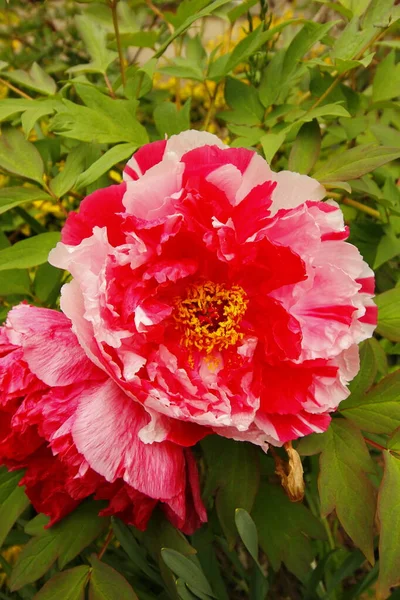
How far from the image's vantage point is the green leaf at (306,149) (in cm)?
69

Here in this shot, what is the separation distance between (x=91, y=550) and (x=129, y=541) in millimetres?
162

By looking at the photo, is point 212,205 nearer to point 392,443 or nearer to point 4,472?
point 392,443

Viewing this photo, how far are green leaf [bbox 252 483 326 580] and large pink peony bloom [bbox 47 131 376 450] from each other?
201 mm

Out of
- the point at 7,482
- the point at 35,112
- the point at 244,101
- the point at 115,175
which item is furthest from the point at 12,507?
the point at 115,175

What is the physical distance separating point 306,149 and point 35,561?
56 centimetres

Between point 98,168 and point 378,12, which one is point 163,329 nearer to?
point 98,168

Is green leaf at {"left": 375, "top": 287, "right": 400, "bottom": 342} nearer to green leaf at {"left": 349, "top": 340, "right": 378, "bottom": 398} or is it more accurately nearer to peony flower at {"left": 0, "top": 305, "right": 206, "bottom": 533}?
green leaf at {"left": 349, "top": 340, "right": 378, "bottom": 398}

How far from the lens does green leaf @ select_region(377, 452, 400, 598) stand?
53cm

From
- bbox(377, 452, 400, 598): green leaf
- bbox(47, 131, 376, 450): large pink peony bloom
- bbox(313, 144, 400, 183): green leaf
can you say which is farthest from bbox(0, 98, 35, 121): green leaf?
bbox(377, 452, 400, 598): green leaf

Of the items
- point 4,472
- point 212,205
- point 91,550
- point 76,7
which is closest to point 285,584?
point 91,550

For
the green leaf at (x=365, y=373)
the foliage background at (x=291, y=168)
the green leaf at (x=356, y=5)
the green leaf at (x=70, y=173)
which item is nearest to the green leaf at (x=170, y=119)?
the foliage background at (x=291, y=168)

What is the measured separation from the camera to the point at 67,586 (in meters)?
0.66

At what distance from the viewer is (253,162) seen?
572 mm

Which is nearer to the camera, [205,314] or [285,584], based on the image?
[205,314]
